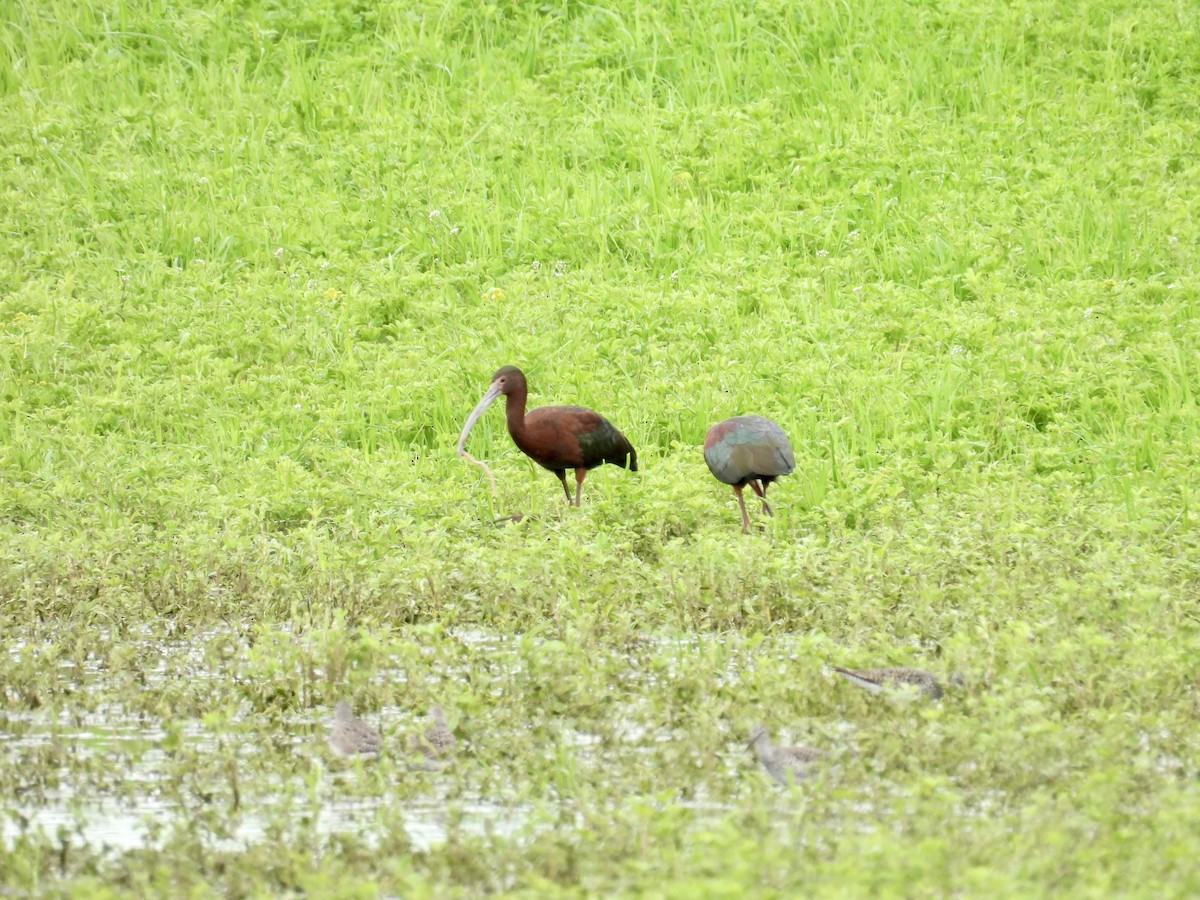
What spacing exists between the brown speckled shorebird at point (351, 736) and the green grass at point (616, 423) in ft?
0.29

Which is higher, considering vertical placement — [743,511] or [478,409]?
[478,409]

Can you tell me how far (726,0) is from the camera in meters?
12.8

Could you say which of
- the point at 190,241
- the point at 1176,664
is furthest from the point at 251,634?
the point at 190,241

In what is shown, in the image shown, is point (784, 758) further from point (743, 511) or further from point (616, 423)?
point (616, 423)

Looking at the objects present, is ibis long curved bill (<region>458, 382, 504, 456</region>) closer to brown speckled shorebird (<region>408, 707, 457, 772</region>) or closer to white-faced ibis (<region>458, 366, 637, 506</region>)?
white-faced ibis (<region>458, 366, 637, 506</region>)

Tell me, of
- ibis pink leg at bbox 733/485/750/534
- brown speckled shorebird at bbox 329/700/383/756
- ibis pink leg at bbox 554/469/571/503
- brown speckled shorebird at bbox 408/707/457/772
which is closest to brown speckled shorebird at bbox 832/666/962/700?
brown speckled shorebird at bbox 408/707/457/772

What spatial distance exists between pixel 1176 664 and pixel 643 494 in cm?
291

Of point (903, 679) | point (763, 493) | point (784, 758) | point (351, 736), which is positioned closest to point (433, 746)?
point (351, 736)

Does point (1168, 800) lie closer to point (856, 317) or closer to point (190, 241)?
point (856, 317)

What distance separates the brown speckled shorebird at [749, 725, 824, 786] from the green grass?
8 cm

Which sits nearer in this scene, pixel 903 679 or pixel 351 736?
pixel 351 736

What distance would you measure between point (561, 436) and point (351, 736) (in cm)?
305

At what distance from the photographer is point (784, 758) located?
4.62 m

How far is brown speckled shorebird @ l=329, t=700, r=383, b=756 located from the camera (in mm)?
4828
